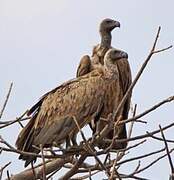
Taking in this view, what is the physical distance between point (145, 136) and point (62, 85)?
12.6ft

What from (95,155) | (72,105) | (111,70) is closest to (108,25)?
(111,70)

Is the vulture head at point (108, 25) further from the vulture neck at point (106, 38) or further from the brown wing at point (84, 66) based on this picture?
the brown wing at point (84, 66)

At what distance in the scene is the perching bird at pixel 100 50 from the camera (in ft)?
32.2

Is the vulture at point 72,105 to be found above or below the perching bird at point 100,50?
below

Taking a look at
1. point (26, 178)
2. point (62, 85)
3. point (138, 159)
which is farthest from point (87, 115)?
point (138, 159)

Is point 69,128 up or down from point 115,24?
down

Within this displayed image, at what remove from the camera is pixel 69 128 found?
829 cm

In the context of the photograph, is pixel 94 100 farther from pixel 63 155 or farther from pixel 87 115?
pixel 63 155

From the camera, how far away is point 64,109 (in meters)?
8.80

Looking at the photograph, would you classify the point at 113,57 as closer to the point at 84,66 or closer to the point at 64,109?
the point at 84,66

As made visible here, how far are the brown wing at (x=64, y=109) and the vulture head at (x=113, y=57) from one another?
7.2 inches

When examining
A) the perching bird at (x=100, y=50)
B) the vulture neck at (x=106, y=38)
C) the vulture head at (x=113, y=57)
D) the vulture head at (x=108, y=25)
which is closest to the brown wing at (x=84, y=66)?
the perching bird at (x=100, y=50)

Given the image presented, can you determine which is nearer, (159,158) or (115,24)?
(159,158)

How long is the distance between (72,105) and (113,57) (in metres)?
0.94
